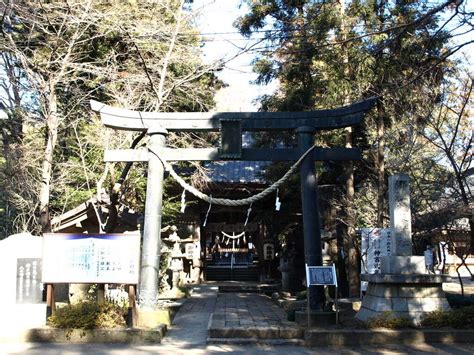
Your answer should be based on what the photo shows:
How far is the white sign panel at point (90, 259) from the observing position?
8789 millimetres

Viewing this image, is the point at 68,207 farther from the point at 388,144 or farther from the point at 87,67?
the point at 388,144

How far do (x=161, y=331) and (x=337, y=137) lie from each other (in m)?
8.40

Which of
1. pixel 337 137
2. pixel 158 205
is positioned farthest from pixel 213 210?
pixel 158 205

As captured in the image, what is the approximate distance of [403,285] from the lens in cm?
906

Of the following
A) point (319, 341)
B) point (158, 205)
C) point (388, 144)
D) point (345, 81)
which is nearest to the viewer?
point (319, 341)

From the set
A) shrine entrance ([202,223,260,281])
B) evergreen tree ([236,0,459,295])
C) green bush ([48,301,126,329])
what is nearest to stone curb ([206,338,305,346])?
green bush ([48,301,126,329])

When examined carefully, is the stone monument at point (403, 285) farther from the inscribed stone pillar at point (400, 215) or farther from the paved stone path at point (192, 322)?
the paved stone path at point (192, 322)

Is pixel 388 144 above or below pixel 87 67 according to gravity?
below

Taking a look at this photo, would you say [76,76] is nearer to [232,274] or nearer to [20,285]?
[20,285]

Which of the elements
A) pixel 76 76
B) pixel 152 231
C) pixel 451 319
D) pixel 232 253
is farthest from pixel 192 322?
pixel 232 253

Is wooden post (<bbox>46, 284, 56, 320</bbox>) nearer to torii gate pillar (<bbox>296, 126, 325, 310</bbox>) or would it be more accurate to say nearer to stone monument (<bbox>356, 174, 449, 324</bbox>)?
torii gate pillar (<bbox>296, 126, 325, 310</bbox>)

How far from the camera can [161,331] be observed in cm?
859

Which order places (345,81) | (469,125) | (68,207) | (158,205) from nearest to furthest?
(158,205) → (345,81) → (469,125) → (68,207)

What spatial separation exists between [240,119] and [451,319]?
5701 millimetres
